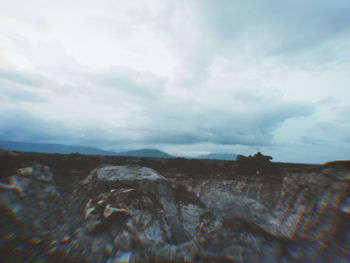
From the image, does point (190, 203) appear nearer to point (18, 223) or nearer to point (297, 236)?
point (297, 236)

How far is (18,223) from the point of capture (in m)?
2.68

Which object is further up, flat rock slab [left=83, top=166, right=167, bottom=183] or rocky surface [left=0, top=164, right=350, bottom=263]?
flat rock slab [left=83, top=166, right=167, bottom=183]

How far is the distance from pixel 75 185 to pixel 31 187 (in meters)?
1.00

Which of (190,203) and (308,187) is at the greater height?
(308,187)

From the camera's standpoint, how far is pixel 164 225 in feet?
9.30

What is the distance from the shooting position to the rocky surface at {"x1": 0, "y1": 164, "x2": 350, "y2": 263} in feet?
7.16

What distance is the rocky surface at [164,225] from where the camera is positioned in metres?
2.18

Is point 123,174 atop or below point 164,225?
atop

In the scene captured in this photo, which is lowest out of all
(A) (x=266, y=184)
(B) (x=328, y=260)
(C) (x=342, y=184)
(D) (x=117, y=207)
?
(B) (x=328, y=260)

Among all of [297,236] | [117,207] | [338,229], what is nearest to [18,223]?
[117,207]

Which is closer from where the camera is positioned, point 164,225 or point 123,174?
point 164,225

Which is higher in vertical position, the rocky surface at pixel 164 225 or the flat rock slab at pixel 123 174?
the flat rock slab at pixel 123 174

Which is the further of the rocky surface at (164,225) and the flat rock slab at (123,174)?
the flat rock slab at (123,174)

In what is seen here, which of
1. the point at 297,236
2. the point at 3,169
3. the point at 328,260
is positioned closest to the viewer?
the point at 328,260
